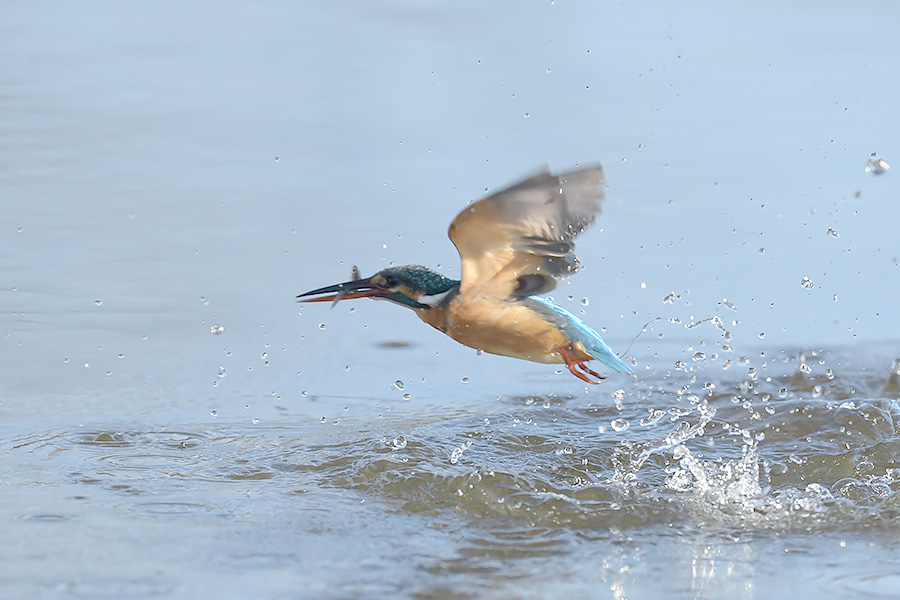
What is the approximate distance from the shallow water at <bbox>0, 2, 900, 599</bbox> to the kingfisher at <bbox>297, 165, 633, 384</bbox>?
389 millimetres

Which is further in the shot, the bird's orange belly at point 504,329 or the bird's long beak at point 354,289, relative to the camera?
the bird's long beak at point 354,289

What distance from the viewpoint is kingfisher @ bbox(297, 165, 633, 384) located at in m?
3.08

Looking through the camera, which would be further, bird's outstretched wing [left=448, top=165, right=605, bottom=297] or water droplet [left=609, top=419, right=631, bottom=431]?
water droplet [left=609, top=419, right=631, bottom=431]

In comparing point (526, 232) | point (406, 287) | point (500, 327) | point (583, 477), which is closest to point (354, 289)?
point (406, 287)

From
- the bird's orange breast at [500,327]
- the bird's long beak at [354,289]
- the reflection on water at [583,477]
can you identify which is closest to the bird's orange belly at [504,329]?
the bird's orange breast at [500,327]

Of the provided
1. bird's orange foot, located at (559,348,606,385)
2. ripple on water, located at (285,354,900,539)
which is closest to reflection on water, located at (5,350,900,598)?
ripple on water, located at (285,354,900,539)

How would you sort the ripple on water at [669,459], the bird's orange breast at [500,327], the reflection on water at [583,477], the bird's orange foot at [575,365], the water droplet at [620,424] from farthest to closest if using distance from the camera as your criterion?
the water droplet at [620,424] < the bird's orange foot at [575,365] < the bird's orange breast at [500,327] < the ripple on water at [669,459] < the reflection on water at [583,477]

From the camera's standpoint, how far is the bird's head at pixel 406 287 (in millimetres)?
3510

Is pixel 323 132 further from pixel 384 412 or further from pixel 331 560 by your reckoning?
pixel 331 560

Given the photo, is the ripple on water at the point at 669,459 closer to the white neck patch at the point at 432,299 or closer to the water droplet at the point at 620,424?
the water droplet at the point at 620,424

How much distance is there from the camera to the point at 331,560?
2896mm

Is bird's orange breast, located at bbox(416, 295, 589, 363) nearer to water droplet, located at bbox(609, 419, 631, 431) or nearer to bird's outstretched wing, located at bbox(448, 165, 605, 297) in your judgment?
bird's outstretched wing, located at bbox(448, 165, 605, 297)

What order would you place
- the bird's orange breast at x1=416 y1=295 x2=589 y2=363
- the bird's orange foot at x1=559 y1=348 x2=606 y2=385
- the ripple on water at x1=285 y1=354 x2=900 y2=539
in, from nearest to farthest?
the ripple on water at x1=285 y1=354 x2=900 y2=539, the bird's orange breast at x1=416 y1=295 x2=589 y2=363, the bird's orange foot at x1=559 y1=348 x2=606 y2=385

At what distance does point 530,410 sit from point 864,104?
131 inches
